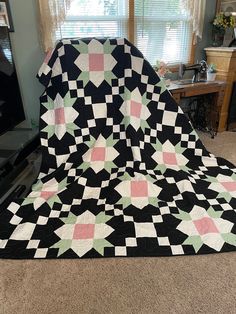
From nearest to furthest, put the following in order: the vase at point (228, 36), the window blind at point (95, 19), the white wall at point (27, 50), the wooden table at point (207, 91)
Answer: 1. the white wall at point (27, 50)
2. the window blind at point (95, 19)
3. the wooden table at point (207, 91)
4. the vase at point (228, 36)

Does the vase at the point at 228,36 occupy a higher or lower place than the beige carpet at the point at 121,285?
higher

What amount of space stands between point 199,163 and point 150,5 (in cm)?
184

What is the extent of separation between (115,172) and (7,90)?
1.06 metres

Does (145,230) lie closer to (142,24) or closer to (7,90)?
(7,90)

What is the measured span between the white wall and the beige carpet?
142 centimetres

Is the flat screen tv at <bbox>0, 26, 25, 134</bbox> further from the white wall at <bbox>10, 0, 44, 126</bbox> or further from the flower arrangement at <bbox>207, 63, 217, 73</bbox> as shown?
the flower arrangement at <bbox>207, 63, 217, 73</bbox>

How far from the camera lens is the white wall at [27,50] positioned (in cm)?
209

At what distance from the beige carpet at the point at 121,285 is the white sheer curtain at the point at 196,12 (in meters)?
2.60

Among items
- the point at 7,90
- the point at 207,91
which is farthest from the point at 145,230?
the point at 207,91

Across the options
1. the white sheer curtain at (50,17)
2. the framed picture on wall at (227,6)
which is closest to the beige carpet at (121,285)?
the white sheer curtain at (50,17)

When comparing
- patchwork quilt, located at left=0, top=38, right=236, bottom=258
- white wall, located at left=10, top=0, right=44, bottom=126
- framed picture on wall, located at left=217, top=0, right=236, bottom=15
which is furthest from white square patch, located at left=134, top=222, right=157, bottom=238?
framed picture on wall, located at left=217, top=0, right=236, bottom=15

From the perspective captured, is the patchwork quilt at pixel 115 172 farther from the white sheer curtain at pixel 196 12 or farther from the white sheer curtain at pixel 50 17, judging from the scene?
the white sheer curtain at pixel 196 12

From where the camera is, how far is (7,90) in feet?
5.89

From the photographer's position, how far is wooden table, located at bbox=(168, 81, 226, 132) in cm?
253
